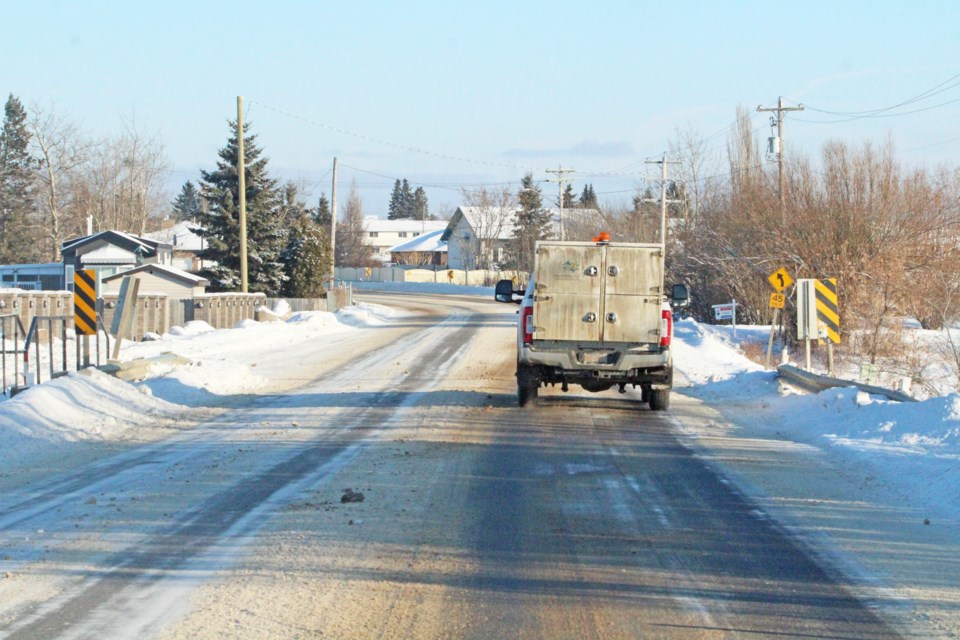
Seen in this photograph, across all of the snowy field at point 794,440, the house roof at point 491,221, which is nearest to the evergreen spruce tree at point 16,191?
the house roof at point 491,221

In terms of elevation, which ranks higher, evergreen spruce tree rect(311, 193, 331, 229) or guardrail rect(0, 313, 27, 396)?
evergreen spruce tree rect(311, 193, 331, 229)

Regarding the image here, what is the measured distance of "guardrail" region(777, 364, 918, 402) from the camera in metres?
13.2

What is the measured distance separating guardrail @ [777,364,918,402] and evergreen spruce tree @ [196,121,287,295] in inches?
1381

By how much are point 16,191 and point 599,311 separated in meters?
71.8

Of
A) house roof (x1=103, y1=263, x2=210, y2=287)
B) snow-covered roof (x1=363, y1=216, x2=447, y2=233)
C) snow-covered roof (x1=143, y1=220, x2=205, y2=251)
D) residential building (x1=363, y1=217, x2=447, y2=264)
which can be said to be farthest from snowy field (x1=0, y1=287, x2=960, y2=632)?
snow-covered roof (x1=363, y1=216, x2=447, y2=233)

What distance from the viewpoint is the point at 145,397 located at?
14508mm

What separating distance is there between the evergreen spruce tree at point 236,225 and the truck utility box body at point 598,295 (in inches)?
1405

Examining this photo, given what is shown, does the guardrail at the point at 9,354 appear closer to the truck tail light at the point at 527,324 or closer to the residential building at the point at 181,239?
the truck tail light at the point at 527,324

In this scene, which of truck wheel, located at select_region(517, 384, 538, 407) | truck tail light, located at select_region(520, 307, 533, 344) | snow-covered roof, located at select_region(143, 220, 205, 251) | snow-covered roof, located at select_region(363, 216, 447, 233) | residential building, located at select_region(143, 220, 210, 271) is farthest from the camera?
snow-covered roof, located at select_region(363, 216, 447, 233)

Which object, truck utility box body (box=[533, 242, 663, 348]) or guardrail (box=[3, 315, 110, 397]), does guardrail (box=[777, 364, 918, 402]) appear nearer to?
truck utility box body (box=[533, 242, 663, 348])

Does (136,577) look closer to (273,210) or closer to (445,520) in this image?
(445,520)

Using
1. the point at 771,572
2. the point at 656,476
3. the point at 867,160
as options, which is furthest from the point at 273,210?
the point at 771,572

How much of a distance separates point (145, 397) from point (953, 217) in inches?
1024

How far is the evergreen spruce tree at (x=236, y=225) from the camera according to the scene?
47438 mm
